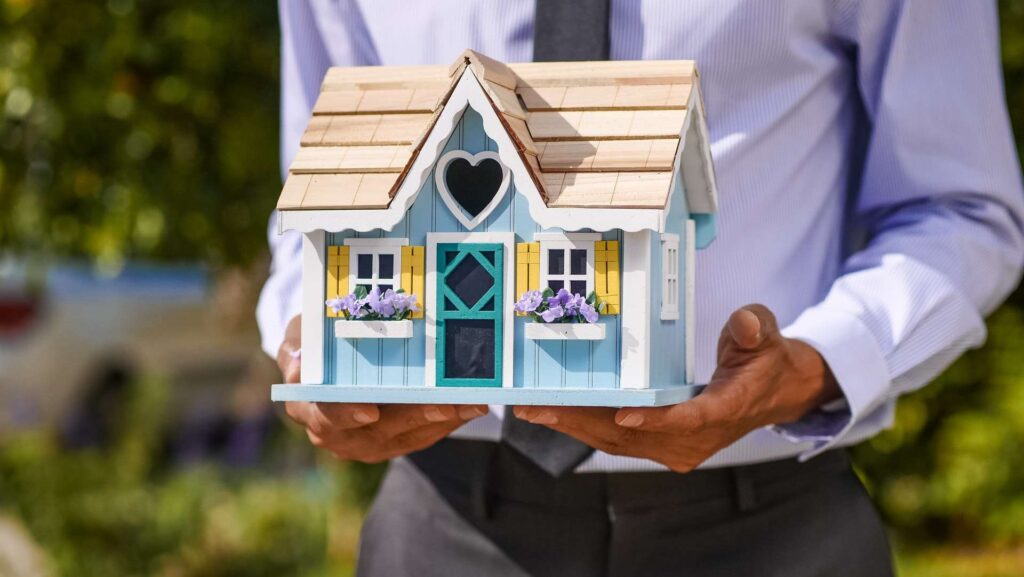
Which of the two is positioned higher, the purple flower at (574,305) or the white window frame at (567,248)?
the white window frame at (567,248)

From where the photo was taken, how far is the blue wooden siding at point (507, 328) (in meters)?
1.54

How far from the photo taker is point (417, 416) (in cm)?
156

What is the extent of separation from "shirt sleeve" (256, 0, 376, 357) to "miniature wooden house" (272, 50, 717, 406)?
0.41 meters

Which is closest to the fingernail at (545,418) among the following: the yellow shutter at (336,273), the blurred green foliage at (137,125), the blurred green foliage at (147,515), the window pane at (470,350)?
the window pane at (470,350)

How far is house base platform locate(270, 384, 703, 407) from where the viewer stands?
4.74 feet

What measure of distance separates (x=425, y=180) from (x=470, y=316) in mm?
183

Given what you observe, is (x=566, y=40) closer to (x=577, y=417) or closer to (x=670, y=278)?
(x=670, y=278)

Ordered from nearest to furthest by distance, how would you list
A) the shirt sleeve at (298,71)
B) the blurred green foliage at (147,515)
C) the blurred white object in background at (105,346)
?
the shirt sleeve at (298,71) → the blurred green foliage at (147,515) → the blurred white object in background at (105,346)

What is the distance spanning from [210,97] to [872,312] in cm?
226

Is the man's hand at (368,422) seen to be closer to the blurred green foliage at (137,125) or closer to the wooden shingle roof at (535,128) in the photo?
the wooden shingle roof at (535,128)

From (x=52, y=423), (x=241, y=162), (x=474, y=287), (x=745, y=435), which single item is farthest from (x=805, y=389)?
(x=52, y=423)

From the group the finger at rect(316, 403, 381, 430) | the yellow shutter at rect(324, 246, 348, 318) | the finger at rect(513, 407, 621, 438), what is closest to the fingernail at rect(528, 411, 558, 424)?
the finger at rect(513, 407, 621, 438)

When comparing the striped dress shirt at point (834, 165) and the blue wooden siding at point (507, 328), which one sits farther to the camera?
the striped dress shirt at point (834, 165)

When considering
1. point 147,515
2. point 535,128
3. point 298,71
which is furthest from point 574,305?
point 147,515
